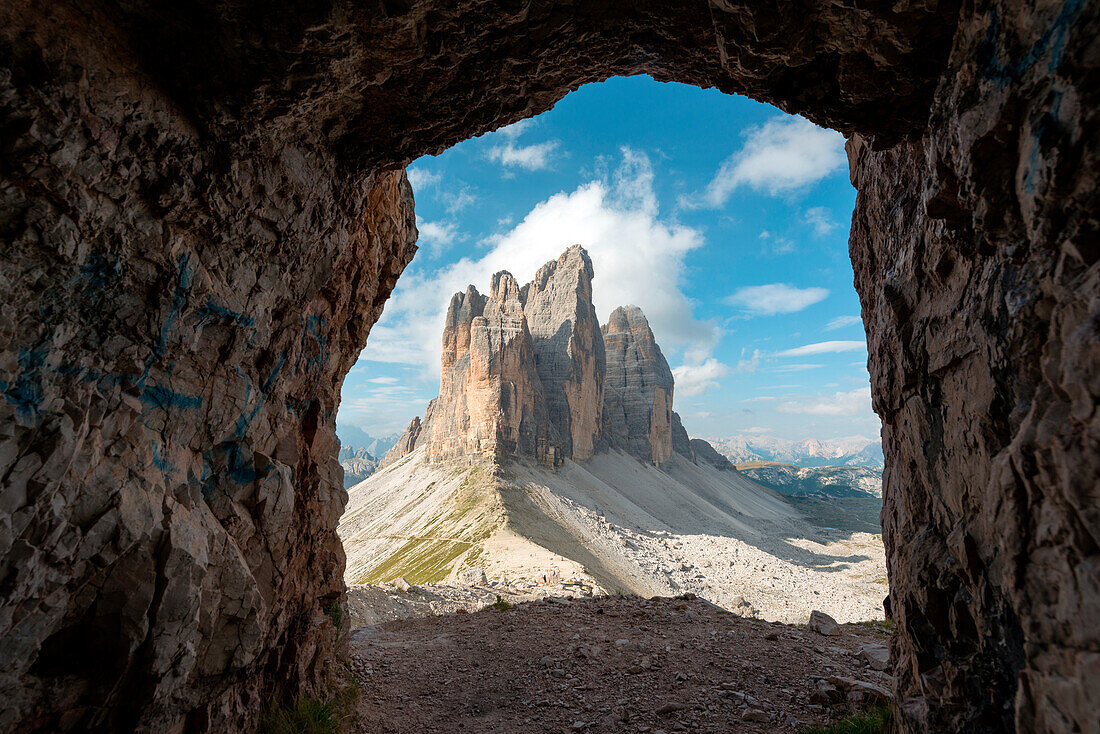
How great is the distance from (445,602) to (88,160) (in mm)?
20516

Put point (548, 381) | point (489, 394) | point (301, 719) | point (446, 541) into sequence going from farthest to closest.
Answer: point (548, 381) → point (489, 394) → point (446, 541) → point (301, 719)

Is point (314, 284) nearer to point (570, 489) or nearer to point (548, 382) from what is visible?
point (570, 489)

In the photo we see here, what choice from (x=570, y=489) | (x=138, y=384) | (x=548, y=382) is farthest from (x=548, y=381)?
(x=138, y=384)

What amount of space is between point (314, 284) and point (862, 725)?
9374mm

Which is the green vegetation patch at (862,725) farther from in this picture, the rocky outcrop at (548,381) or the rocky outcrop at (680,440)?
the rocky outcrop at (680,440)

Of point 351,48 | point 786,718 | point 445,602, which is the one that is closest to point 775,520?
point 445,602

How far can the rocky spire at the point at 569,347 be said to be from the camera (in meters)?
96.1

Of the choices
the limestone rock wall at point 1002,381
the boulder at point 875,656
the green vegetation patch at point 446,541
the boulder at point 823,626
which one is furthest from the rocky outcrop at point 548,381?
the limestone rock wall at point 1002,381

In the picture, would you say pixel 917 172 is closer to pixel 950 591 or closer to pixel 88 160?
pixel 950 591

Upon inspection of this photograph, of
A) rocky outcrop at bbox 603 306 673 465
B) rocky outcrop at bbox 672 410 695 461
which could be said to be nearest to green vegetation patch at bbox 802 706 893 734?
rocky outcrop at bbox 603 306 673 465

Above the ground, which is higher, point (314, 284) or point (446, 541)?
point (314, 284)

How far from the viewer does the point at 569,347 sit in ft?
326

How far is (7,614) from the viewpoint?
381 centimetres

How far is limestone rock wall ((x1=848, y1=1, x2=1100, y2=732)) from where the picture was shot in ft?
8.74
